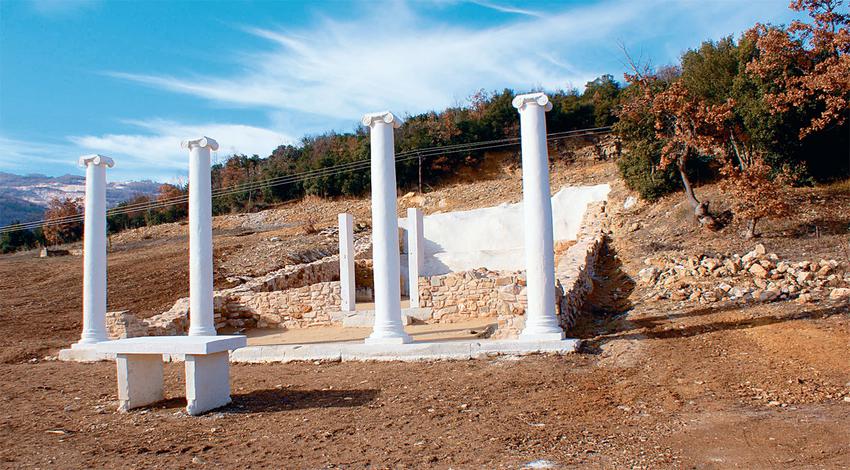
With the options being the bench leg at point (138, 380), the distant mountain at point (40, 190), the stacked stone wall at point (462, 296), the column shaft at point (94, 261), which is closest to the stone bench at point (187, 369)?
the bench leg at point (138, 380)

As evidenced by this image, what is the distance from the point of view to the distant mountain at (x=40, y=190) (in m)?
125

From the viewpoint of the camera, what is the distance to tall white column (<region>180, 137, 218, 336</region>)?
14.4 m

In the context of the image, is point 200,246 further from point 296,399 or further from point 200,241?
point 296,399

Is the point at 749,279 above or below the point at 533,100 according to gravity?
below

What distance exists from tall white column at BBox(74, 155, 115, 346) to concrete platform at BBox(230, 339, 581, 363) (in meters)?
4.82

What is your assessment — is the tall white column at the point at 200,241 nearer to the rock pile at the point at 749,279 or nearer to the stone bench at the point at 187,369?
the stone bench at the point at 187,369

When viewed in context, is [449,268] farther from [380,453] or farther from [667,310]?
[380,453]

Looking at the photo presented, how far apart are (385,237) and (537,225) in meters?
2.84

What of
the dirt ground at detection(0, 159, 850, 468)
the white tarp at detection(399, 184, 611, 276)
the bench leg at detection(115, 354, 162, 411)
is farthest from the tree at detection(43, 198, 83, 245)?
the bench leg at detection(115, 354, 162, 411)

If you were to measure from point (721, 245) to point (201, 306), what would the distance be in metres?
14.6

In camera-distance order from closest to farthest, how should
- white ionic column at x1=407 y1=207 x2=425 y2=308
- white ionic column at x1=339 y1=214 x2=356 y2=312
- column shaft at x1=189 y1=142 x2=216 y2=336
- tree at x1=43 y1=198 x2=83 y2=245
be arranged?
column shaft at x1=189 y1=142 x2=216 y2=336
white ionic column at x1=339 y1=214 x2=356 y2=312
white ionic column at x1=407 y1=207 x2=425 y2=308
tree at x1=43 y1=198 x2=83 y2=245

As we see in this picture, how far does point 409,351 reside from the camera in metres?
11.8

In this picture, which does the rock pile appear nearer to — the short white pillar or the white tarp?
the short white pillar

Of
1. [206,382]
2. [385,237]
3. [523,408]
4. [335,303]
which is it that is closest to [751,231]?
[335,303]
